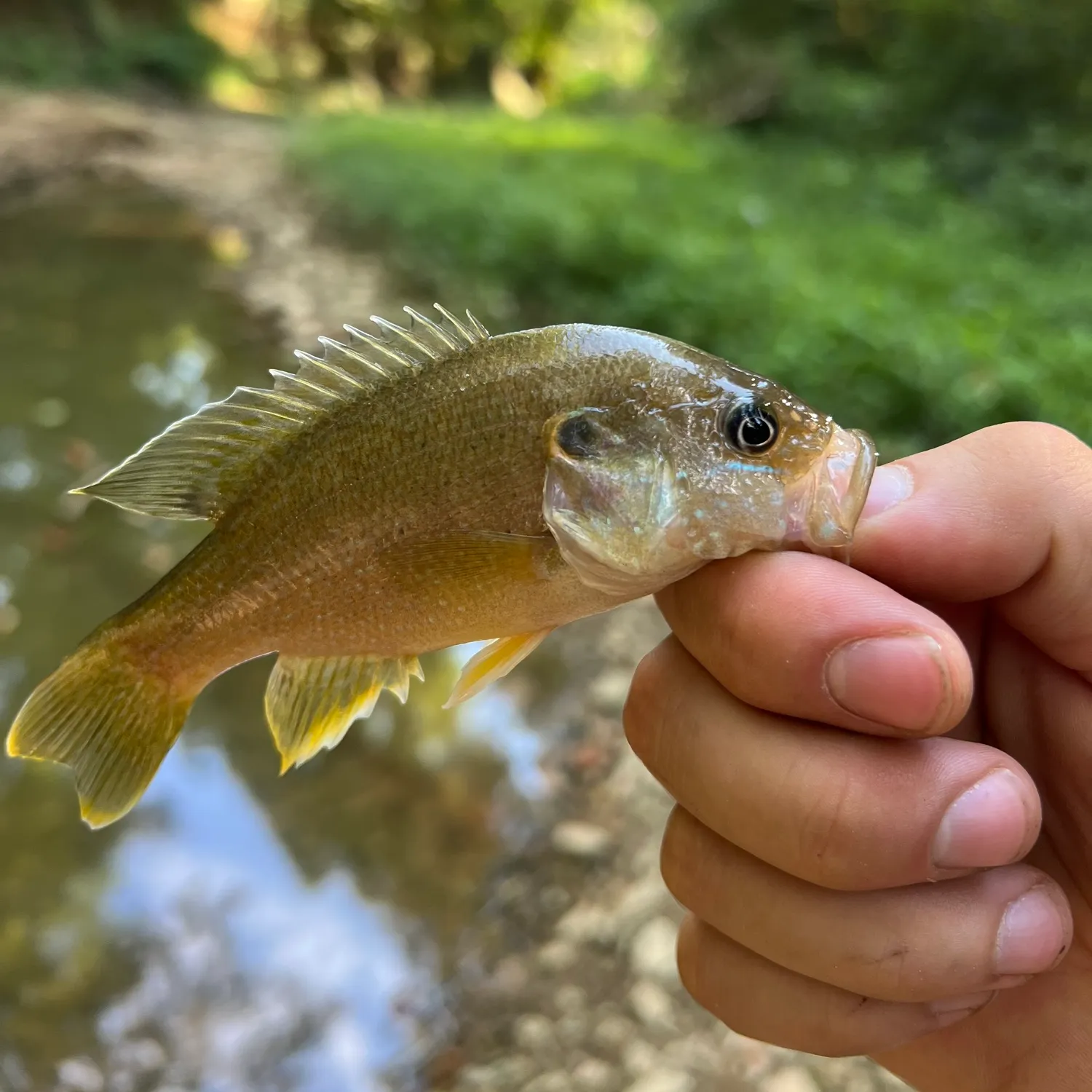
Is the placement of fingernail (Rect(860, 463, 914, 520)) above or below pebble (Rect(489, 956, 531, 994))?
above

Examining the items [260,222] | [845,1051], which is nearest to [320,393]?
[845,1051]

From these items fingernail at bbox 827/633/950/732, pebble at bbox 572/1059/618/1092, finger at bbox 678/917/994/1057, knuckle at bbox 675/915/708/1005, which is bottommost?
pebble at bbox 572/1059/618/1092

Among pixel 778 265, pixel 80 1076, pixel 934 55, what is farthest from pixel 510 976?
pixel 934 55

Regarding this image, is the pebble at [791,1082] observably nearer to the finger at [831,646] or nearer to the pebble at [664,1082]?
the pebble at [664,1082]

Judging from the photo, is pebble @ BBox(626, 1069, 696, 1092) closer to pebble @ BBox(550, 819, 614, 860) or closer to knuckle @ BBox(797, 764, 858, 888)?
pebble @ BBox(550, 819, 614, 860)

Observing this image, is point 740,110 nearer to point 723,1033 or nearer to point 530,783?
point 530,783

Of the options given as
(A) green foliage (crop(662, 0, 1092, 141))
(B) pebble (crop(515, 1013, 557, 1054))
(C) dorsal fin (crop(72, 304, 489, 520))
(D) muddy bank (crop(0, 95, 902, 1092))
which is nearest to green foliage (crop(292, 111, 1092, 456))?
(A) green foliage (crop(662, 0, 1092, 141))
